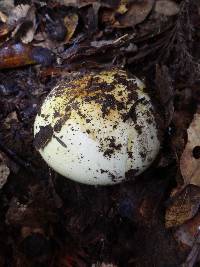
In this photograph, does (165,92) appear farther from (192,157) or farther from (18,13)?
(18,13)

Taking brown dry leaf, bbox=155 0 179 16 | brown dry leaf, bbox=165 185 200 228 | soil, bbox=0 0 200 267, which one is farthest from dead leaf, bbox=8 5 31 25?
brown dry leaf, bbox=165 185 200 228

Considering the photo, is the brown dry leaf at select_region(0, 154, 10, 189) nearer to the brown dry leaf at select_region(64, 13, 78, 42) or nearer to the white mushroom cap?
the white mushroom cap

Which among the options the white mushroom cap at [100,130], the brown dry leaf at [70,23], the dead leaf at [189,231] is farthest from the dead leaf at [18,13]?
the dead leaf at [189,231]

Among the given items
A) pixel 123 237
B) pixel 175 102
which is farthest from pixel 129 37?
pixel 123 237

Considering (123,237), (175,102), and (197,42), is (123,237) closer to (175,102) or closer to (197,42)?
(175,102)

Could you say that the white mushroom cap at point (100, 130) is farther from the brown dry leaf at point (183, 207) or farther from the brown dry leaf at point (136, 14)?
the brown dry leaf at point (136, 14)
